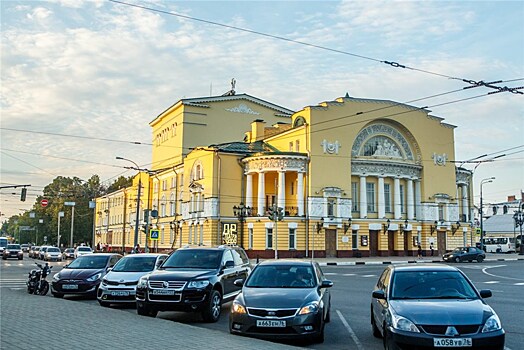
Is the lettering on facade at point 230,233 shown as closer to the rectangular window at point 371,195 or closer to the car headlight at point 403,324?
the rectangular window at point 371,195

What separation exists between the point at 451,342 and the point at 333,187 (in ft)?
154

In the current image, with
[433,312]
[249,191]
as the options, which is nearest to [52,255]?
[249,191]

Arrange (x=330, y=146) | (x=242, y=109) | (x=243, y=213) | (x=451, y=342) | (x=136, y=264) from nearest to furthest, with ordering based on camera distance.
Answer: (x=451, y=342) < (x=136, y=264) < (x=243, y=213) < (x=330, y=146) < (x=242, y=109)

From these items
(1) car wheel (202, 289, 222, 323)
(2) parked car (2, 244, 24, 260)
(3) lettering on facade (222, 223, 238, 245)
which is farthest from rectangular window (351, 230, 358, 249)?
(1) car wheel (202, 289, 222, 323)

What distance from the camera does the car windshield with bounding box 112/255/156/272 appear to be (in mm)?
16516

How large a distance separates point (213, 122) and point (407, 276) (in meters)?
64.3

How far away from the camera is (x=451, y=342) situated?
7.79 meters

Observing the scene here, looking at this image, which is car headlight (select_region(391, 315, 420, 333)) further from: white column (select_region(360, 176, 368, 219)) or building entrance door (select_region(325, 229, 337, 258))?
white column (select_region(360, 176, 368, 219))

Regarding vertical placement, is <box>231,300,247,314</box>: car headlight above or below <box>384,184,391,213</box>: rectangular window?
below

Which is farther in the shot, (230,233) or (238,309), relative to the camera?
(230,233)

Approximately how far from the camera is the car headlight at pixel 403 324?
316 inches

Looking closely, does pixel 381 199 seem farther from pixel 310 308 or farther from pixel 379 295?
pixel 379 295

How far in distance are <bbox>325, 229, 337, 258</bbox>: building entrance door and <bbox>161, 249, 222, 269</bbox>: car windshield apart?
4053 centimetres

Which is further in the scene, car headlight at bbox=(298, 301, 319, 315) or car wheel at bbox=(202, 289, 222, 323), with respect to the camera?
car wheel at bbox=(202, 289, 222, 323)
